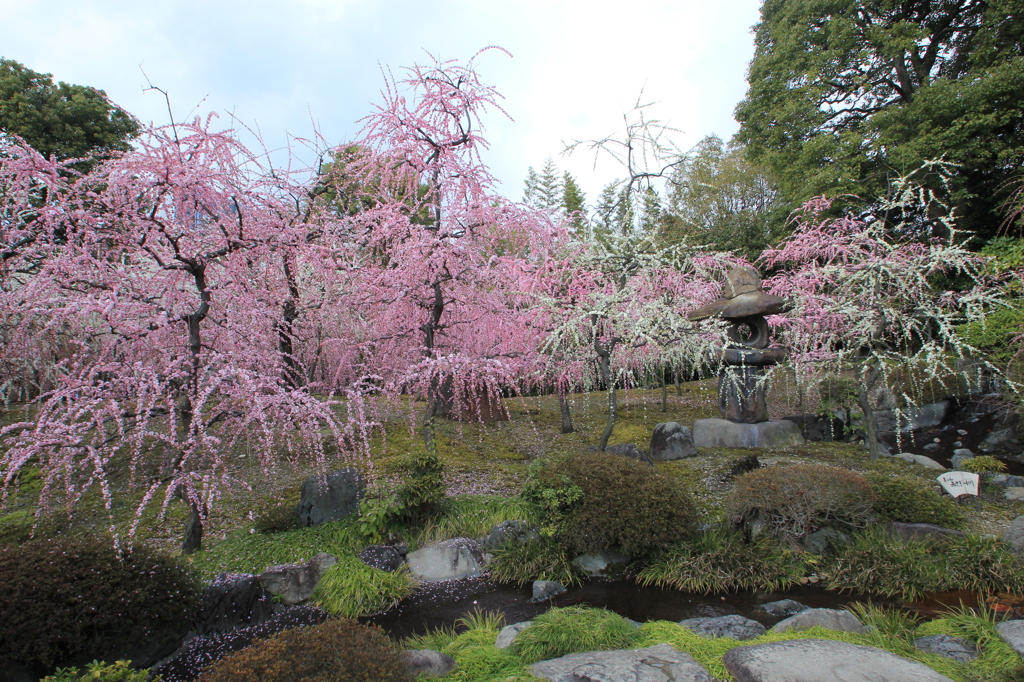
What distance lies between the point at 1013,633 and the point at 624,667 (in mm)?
3162

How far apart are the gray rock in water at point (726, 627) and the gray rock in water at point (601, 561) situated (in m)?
1.34

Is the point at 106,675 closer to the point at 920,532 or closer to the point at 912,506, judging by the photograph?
the point at 920,532

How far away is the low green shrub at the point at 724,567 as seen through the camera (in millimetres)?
5625

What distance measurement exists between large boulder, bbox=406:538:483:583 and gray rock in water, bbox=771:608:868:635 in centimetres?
308

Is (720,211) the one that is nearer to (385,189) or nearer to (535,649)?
(385,189)

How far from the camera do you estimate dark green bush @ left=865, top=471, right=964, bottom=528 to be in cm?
613

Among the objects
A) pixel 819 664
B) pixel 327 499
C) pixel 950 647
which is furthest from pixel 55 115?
pixel 950 647

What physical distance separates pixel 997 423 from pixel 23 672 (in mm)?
15236

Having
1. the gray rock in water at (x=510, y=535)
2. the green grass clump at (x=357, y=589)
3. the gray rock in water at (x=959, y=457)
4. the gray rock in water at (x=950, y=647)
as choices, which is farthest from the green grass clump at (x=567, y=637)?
the gray rock in water at (x=959, y=457)

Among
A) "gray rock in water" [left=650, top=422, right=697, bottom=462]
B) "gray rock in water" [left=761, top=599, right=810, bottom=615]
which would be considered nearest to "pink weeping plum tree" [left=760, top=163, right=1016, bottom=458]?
"gray rock in water" [left=650, top=422, right=697, bottom=462]

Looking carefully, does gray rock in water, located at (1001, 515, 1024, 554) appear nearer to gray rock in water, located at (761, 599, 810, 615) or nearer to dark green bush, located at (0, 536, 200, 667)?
gray rock in water, located at (761, 599, 810, 615)

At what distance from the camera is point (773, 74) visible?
16.9 metres

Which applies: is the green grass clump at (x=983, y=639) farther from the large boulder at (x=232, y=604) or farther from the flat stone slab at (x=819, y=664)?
the large boulder at (x=232, y=604)

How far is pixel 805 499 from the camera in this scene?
602 centimetres
